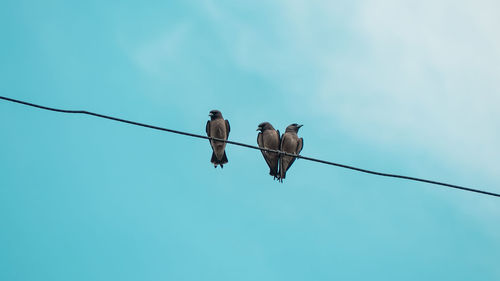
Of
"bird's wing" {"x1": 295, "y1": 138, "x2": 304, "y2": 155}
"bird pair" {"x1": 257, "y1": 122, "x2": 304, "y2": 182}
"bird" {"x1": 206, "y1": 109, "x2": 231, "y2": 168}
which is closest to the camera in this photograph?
"bird pair" {"x1": 257, "y1": 122, "x2": 304, "y2": 182}

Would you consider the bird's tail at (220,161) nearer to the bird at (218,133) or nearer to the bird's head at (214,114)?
the bird at (218,133)

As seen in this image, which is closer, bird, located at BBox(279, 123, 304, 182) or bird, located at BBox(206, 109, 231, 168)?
bird, located at BBox(279, 123, 304, 182)

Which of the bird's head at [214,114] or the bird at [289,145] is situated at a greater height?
the bird's head at [214,114]

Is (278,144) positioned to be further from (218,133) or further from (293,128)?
(218,133)

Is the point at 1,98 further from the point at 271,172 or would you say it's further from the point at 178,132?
the point at 271,172

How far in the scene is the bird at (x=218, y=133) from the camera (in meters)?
11.3

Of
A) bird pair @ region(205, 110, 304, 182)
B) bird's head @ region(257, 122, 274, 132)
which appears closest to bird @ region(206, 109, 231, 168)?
bird pair @ region(205, 110, 304, 182)

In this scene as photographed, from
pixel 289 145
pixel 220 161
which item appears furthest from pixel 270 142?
pixel 220 161

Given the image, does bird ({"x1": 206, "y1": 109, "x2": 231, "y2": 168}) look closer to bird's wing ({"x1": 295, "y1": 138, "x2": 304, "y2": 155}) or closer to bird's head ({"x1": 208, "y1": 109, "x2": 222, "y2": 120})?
bird's head ({"x1": 208, "y1": 109, "x2": 222, "y2": 120})

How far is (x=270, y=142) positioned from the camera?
11.3 meters

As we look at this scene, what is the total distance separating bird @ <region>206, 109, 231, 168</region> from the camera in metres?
11.3

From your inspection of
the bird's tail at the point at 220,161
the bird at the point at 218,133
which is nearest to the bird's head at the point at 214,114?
the bird at the point at 218,133

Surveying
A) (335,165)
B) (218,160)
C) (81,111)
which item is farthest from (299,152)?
(81,111)

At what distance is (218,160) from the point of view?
1139 centimetres
